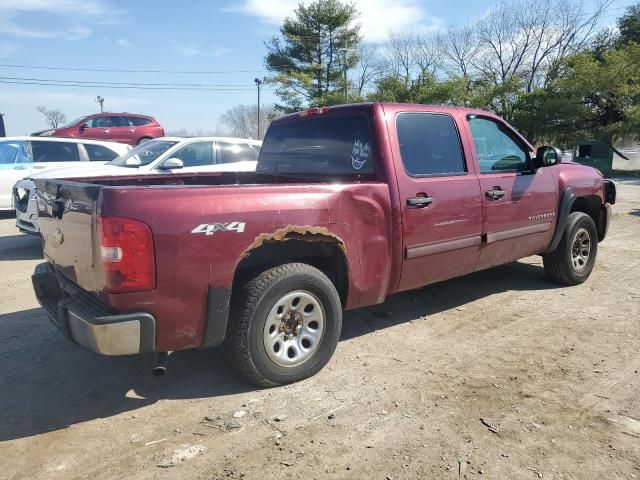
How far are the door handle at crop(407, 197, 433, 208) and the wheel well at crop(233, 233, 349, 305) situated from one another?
718 mm

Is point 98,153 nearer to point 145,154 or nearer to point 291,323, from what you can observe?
point 145,154

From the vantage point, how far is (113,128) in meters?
19.5

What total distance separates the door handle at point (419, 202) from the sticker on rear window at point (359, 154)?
46 cm

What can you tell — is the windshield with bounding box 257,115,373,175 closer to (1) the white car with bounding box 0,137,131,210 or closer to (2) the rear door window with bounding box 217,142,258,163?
(2) the rear door window with bounding box 217,142,258,163

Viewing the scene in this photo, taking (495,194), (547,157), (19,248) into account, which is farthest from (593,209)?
(19,248)

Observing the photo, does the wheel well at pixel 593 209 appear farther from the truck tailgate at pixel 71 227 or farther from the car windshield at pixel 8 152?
the car windshield at pixel 8 152

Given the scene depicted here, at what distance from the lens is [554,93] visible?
27.0 metres

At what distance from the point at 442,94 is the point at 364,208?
2740cm

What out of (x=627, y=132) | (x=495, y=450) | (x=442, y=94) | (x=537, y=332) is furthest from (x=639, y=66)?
(x=495, y=450)

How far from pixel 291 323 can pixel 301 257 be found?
1.54 feet

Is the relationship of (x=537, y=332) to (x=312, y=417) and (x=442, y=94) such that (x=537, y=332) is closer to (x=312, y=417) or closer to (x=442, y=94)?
(x=312, y=417)

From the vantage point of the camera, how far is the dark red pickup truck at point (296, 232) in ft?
9.12

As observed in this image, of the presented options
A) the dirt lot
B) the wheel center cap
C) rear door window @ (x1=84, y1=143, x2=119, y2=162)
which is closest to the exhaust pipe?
the dirt lot

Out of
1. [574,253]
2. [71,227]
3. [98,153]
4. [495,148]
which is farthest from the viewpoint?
[98,153]
